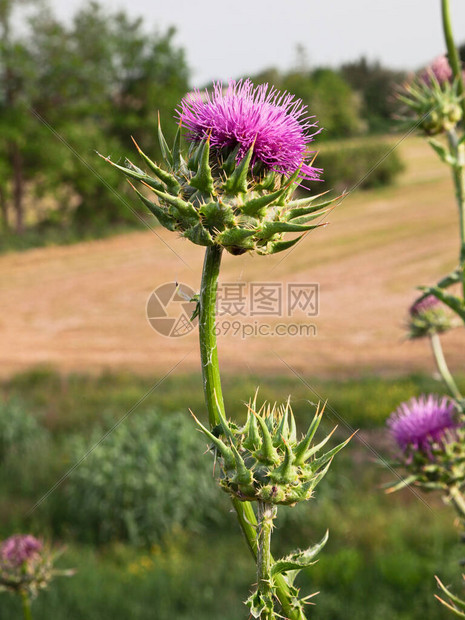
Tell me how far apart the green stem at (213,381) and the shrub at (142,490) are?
20.0 feet

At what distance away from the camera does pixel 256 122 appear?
6.85 ft

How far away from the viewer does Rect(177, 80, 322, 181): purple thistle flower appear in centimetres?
209

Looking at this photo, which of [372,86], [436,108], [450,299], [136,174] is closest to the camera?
[136,174]

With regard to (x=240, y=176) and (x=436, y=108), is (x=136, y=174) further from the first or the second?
(x=436, y=108)

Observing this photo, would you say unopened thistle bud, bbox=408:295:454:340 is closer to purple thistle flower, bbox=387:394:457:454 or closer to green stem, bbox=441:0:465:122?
purple thistle flower, bbox=387:394:457:454

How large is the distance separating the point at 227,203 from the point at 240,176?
0.30 ft

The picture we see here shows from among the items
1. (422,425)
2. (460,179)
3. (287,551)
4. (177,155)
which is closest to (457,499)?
(422,425)

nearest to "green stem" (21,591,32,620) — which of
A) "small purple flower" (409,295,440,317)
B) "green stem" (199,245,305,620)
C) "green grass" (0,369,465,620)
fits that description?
"green stem" (199,245,305,620)

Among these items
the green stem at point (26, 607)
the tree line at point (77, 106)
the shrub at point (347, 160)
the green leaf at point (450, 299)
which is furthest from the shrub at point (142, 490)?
the shrub at point (347, 160)

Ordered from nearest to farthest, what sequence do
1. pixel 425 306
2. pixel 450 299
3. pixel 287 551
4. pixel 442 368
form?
1. pixel 450 299
2. pixel 442 368
3. pixel 425 306
4. pixel 287 551

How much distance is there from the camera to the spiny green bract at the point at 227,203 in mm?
2035

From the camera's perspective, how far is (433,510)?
25.5 feet

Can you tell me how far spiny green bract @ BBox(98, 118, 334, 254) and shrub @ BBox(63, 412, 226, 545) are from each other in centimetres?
607

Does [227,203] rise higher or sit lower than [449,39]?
lower
